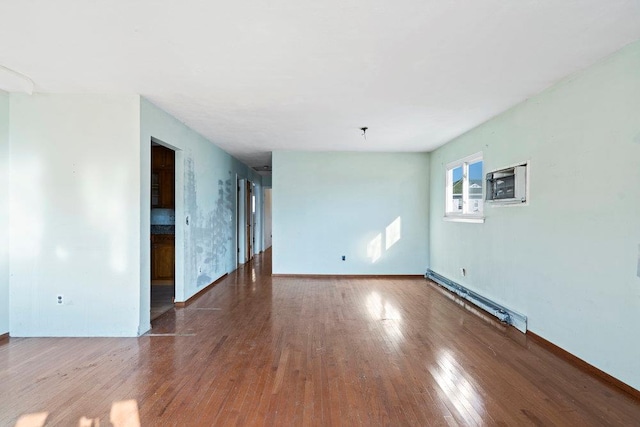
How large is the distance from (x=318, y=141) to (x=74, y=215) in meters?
3.62

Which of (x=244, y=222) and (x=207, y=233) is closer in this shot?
(x=207, y=233)

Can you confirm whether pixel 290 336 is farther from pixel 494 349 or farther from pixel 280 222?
pixel 280 222

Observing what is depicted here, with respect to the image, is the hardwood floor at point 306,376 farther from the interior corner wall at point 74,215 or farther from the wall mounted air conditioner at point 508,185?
the wall mounted air conditioner at point 508,185

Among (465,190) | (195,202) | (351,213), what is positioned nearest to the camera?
(195,202)

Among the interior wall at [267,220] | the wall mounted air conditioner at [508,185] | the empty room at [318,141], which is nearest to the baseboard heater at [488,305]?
the empty room at [318,141]

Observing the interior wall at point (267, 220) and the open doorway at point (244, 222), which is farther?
the interior wall at point (267, 220)

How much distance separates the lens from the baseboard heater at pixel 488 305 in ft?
12.0

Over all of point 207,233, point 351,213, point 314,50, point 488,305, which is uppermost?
point 314,50

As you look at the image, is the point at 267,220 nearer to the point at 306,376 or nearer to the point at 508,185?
the point at 508,185

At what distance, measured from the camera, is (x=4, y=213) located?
11.0 ft

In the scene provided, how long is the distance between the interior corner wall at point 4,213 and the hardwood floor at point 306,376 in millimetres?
334

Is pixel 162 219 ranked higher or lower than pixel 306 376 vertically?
higher

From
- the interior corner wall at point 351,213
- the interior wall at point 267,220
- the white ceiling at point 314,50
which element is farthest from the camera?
the interior wall at point 267,220

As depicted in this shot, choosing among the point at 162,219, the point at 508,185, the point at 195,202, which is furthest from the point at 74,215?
the point at 508,185
